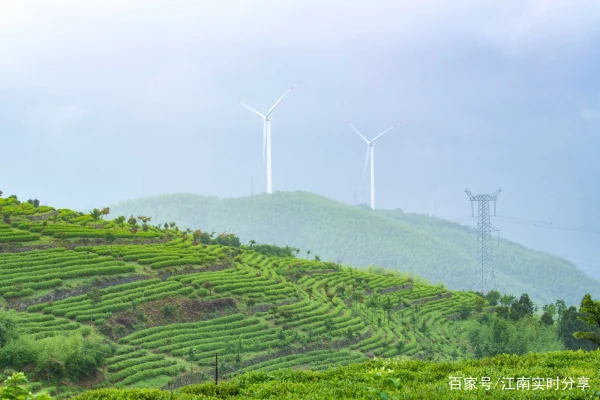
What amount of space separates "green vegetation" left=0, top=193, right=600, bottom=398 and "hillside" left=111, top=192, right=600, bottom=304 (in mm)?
74602

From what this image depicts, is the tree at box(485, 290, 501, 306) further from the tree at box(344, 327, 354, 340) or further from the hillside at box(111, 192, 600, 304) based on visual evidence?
the hillside at box(111, 192, 600, 304)

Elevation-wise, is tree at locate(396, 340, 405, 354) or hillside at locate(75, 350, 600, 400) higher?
hillside at locate(75, 350, 600, 400)

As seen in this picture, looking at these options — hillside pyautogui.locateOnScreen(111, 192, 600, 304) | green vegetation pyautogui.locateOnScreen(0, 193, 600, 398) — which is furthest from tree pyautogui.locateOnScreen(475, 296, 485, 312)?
hillside pyautogui.locateOnScreen(111, 192, 600, 304)

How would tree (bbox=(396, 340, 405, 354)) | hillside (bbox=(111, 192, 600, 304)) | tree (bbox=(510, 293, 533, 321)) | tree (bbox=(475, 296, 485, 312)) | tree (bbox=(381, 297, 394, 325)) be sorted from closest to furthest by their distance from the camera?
1. tree (bbox=(396, 340, 405, 354))
2. tree (bbox=(381, 297, 394, 325))
3. tree (bbox=(510, 293, 533, 321))
4. tree (bbox=(475, 296, 485, 312))
5. hillside (bbox=(111, 192, 600, 304))

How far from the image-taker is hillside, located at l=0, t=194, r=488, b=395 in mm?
32500

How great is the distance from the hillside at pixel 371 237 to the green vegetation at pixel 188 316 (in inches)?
2937

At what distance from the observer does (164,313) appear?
41.0 meters

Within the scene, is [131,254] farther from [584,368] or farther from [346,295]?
[584,368]

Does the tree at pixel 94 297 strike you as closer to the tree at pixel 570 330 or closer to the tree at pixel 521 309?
the tree at pixel 521 309

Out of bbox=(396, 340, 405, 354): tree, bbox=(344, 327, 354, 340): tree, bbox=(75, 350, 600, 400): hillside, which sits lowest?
bbox=(396, 340, 405, 354): tree

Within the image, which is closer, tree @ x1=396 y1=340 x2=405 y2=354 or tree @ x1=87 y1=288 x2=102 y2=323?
tree @ x1=87 y1=288 x2=102 y2=323

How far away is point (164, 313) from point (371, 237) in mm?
110811

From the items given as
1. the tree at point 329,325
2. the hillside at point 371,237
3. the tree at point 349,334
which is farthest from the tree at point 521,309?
the hillside at point 371,237

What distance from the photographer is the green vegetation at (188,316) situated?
3225cm
